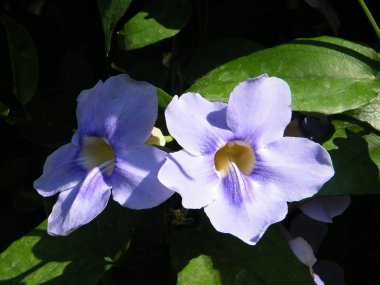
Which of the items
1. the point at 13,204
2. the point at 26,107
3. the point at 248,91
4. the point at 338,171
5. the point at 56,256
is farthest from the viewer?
the point at 13,204

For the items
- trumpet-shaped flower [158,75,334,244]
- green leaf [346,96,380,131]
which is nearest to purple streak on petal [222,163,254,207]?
trumpet-shaped flower [158,75,334,244]

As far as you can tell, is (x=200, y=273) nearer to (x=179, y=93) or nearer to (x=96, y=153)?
(x=96, y=153)

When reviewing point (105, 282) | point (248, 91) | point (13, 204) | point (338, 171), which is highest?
point (248, 91)

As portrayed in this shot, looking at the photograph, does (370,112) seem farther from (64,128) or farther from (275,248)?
(64,128)

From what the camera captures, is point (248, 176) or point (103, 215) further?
point (103, 215)

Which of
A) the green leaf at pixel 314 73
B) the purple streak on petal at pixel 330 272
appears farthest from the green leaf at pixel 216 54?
the purple streak on petal at pixel 330 272

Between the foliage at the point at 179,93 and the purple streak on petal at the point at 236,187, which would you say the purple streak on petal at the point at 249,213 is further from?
the foliage at the point at 179,93

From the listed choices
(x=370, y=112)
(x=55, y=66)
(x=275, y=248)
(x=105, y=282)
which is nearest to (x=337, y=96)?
(x=370, y=112)
